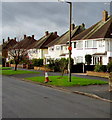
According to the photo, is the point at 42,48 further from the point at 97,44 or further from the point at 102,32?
the point at 102,32

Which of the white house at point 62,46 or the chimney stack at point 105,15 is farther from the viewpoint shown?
the white house at point 62,46

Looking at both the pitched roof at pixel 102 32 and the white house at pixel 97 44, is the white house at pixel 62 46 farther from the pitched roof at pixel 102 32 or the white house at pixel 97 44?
the pitched roof at pixel 102 32

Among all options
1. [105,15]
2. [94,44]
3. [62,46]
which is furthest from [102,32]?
[62,46]

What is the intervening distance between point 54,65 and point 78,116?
105 ft

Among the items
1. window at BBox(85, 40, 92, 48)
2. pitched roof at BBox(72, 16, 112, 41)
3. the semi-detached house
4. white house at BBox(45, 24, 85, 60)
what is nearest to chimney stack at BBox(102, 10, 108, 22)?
pitched roof at BBox(72, 16, 112, 41)

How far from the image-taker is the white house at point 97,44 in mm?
39156

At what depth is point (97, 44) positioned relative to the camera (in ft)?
135

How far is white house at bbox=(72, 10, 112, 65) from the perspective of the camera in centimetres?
3916

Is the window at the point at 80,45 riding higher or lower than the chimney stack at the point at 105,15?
lower

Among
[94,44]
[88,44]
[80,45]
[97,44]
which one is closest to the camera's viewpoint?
[97,44]

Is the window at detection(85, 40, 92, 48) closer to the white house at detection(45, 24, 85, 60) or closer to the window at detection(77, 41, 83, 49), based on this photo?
the window at detection(77, 41, 83, 49)

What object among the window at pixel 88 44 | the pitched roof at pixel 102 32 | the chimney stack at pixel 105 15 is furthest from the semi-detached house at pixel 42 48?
the window at pixel 88 44

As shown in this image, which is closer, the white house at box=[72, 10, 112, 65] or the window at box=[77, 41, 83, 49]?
the white house at box=[72, 10, 112, 65]

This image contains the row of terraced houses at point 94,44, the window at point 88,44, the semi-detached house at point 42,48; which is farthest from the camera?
the semi-detached house at point 42,48
